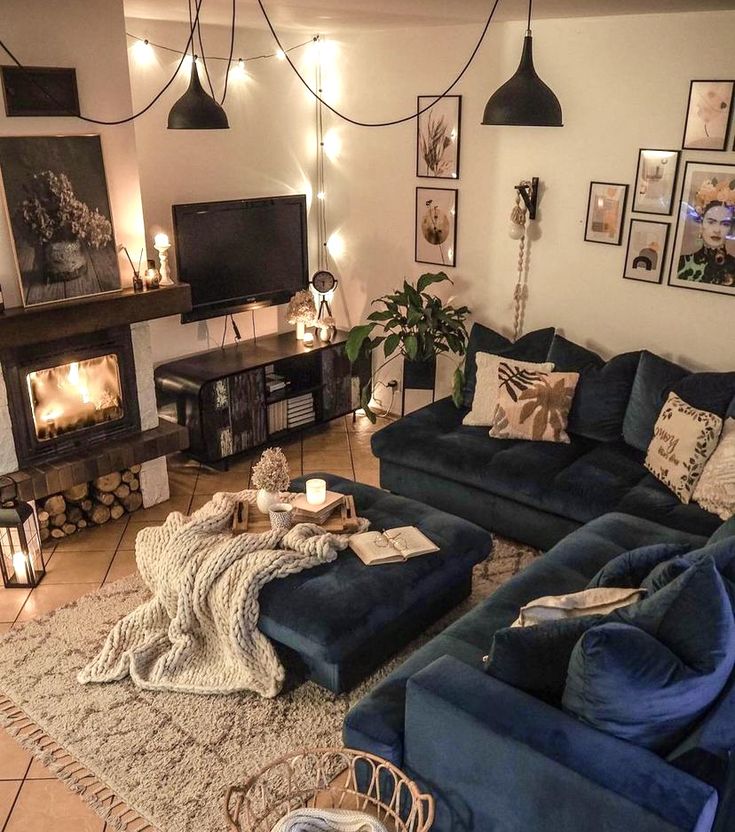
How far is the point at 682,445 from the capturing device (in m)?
3.57

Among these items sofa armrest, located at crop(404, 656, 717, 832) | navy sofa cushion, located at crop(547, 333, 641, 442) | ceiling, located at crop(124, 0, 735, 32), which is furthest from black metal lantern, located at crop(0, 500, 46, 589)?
navy sofa cushion, located at crop(547, 333, 641, 442)

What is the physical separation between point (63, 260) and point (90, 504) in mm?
1271

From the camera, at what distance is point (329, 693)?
2.96m

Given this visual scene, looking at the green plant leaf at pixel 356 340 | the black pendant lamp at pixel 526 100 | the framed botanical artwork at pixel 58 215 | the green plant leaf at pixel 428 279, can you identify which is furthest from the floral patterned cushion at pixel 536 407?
the framed botanical artwork at pixel 58 215

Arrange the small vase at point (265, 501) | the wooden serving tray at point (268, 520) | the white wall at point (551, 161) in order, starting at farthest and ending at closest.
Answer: the white wall at point (551, 161), the small vase at point (265, 501), the wooden serving tray at point (268, 520)

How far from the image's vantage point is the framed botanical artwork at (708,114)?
148 inches

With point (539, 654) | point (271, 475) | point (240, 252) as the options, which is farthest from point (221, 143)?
point (539, 654)

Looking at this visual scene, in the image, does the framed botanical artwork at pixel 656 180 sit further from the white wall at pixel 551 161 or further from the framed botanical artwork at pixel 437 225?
the framed botanical artwork at pixel 437 225

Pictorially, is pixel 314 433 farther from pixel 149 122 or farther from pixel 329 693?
pixel 329 693

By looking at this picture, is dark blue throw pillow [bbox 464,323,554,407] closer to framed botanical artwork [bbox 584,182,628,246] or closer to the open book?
framed botanical artwork [bbox 584,182,628,246]

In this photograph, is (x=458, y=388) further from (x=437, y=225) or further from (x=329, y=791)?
(x=329, y=791)

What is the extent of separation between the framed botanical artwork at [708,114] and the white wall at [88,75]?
2.70 meters

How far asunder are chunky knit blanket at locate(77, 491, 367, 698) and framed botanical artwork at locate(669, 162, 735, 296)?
2.16 meters

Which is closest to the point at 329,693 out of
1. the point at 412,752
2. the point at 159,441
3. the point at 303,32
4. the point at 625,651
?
the point at 412,752
